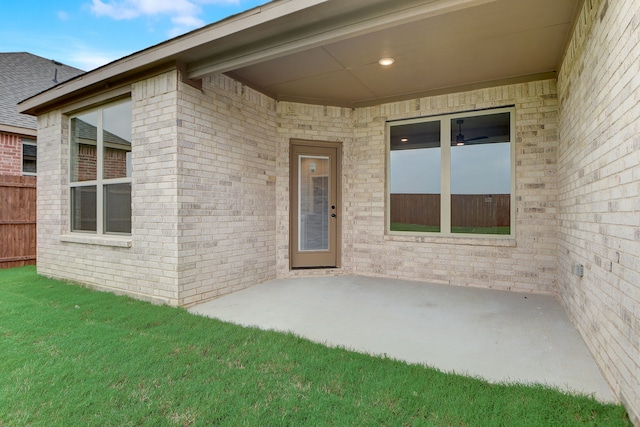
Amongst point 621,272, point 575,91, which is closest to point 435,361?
point 621,272

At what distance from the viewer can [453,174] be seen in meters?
5.13

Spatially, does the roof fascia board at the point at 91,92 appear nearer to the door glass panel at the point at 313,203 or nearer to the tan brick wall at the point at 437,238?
the tan brick wall at the point at 437,238

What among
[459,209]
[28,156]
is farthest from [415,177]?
[28,156]

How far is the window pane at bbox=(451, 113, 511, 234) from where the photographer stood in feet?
15.7

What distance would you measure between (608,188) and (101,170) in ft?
18.2

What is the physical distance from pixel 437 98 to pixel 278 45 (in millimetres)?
2840

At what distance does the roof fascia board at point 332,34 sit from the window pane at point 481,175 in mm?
2683

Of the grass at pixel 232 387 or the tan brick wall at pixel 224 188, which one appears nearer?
the grass at pixel 232 387

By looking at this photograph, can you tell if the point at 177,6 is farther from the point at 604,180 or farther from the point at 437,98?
the point at 604,180

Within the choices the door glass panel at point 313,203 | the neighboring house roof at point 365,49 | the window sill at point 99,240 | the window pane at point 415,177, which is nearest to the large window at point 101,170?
the window sill at point 99,240

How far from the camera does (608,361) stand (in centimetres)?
217

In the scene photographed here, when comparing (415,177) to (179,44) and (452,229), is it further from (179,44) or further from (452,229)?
(179,44)

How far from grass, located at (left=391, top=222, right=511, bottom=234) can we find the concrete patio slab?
0.84m

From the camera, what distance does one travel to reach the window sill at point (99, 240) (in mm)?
4316
